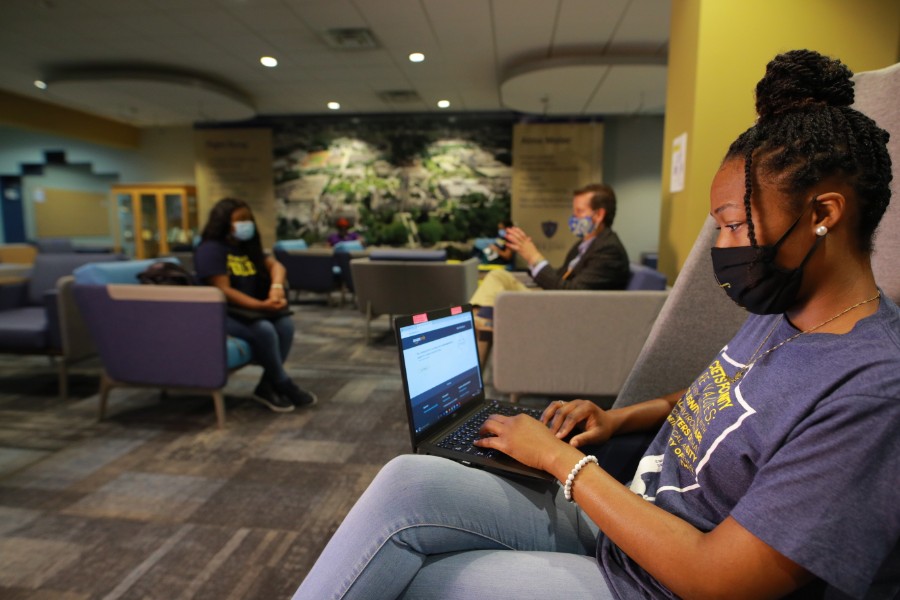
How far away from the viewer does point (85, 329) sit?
321cm

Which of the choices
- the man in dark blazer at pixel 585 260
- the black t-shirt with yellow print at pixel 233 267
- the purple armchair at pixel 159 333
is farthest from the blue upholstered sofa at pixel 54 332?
the man in dark blazer at pixel 585 260

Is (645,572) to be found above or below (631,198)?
below

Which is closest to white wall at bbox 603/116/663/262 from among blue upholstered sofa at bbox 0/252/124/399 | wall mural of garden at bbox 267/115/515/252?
wall mural of garden at bbox 267/115/515/252

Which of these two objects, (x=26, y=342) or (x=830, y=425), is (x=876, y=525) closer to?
(x=830, y=425)

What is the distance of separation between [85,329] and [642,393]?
336cm

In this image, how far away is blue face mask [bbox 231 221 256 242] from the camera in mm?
3007

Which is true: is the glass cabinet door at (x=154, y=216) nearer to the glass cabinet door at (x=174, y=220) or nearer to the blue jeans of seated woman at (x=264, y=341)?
the glass cabinet door at (x=174, y=220)

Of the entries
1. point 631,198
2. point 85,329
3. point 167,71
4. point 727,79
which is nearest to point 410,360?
point 727,79

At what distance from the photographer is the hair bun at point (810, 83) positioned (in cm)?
68

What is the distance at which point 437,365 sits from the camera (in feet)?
3.55

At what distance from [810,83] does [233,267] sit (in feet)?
9.54

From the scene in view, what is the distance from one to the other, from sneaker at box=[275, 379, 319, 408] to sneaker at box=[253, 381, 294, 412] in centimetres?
3

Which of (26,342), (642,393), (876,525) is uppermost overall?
(876,525)

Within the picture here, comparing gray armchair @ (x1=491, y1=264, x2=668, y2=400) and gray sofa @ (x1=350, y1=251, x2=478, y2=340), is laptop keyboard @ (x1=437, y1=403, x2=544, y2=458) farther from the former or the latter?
gray sofa @ (x1=350, y1=251, x2=478, y2=340)
